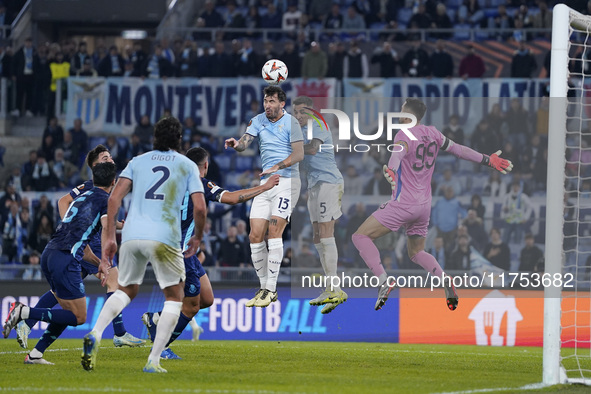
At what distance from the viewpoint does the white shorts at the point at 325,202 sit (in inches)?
559

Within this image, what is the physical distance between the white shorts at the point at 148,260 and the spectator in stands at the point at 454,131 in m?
5.70

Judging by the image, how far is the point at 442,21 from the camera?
82.9 feet

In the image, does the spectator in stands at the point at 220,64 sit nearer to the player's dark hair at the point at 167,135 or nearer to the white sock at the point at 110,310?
the player's dark hair at the point at 167,135

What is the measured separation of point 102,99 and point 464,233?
447 inches

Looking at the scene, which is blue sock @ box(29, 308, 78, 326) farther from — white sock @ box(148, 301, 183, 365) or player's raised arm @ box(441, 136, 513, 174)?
player's raised arm @ box(441, 136, 513, 174)

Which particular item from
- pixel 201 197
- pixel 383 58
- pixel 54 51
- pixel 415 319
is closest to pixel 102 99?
pixel 54 51

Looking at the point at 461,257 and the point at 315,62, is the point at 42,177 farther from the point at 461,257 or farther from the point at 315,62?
the point at 461,257

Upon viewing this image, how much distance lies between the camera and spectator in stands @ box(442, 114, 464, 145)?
1438 centimetres

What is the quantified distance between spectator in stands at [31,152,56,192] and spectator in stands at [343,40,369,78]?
7.08 meters

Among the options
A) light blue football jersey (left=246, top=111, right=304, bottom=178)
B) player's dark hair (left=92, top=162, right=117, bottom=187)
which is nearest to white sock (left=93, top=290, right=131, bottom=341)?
player's dark hair (left=92, top=162, right=117, bottom=187)

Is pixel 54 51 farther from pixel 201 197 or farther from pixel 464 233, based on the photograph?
pixel 201 197

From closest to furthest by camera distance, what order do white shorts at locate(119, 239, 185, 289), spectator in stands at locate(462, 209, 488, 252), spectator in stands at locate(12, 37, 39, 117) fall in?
white shorts at locate(119, 239, 185, 289)
spectator in stands at locate(462, 209, 488, 252)
spectator in stands at locate(12, 37, 39, 117)

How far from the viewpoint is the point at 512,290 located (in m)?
17.2

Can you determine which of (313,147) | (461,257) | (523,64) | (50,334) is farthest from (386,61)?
(50,334)
